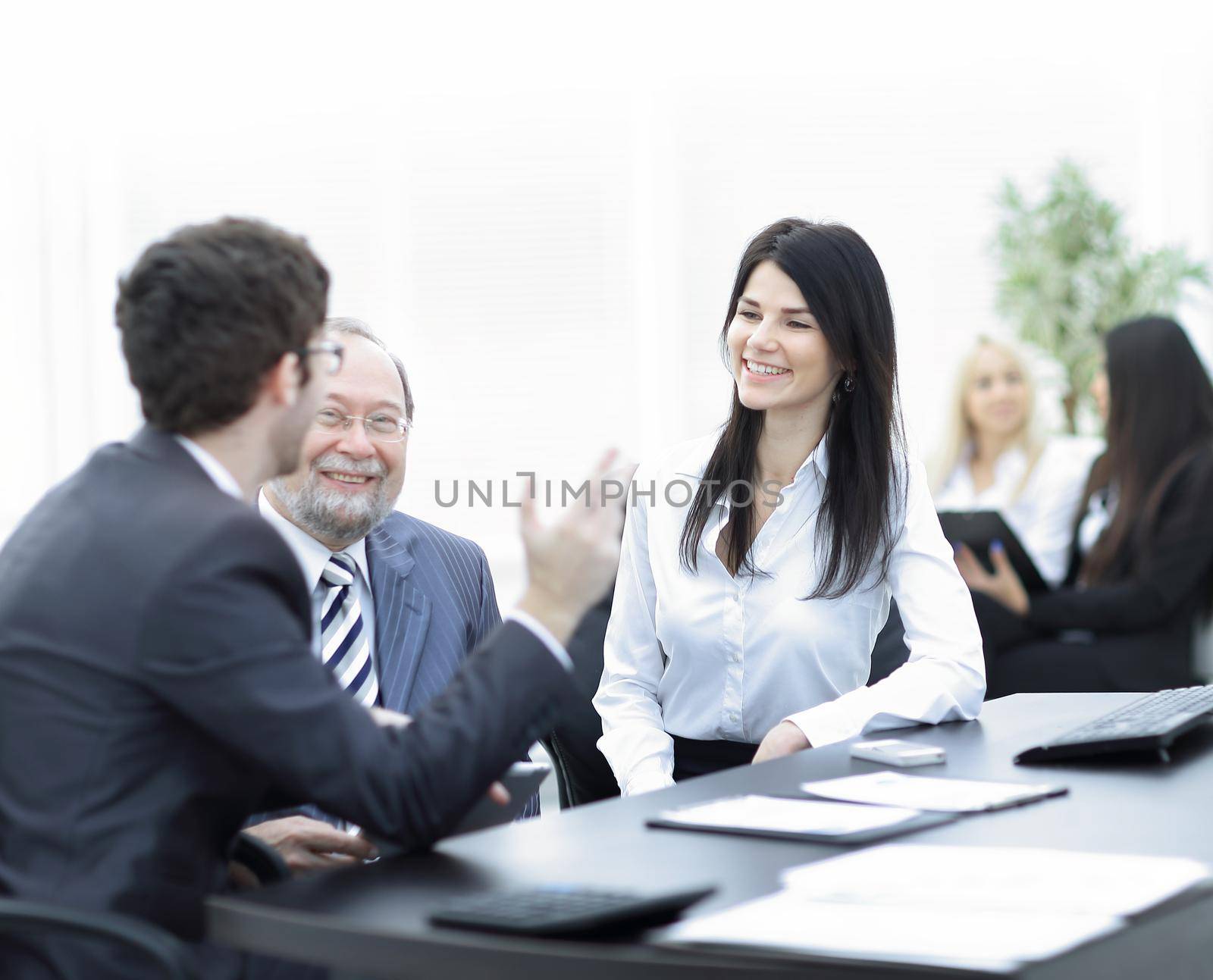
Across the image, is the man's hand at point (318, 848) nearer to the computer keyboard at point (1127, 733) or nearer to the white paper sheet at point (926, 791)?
the white paper sheet at point (926, 791)

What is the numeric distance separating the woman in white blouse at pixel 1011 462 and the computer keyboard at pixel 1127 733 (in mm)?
2900

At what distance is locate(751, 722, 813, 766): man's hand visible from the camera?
200 centimetres

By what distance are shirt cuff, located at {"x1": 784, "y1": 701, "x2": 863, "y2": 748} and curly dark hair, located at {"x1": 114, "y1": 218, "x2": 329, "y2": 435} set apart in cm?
100

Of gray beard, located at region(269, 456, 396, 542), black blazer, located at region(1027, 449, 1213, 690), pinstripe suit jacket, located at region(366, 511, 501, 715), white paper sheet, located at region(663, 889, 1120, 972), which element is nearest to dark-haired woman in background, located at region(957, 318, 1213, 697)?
black blazer, located at region(1027, 449, 1213, 690)

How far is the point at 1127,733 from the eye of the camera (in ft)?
5.66

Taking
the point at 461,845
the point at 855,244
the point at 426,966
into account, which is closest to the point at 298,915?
the point at 426,966

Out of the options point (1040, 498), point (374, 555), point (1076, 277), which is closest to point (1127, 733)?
point (374, 555)

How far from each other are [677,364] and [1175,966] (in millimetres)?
4831

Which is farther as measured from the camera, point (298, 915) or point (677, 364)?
point (677, 364)

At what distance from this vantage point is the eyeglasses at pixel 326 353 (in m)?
1.37

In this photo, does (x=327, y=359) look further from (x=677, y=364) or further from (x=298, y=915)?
(x=677, y=364)

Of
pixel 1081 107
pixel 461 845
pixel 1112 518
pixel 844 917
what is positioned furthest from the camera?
pixel 1081 107

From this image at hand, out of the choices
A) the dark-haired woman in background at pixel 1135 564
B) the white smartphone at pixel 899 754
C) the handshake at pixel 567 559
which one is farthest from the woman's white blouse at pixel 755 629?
the dark-haired woman in background at pixel 1135 564

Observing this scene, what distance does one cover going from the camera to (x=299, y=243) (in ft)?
4.56
